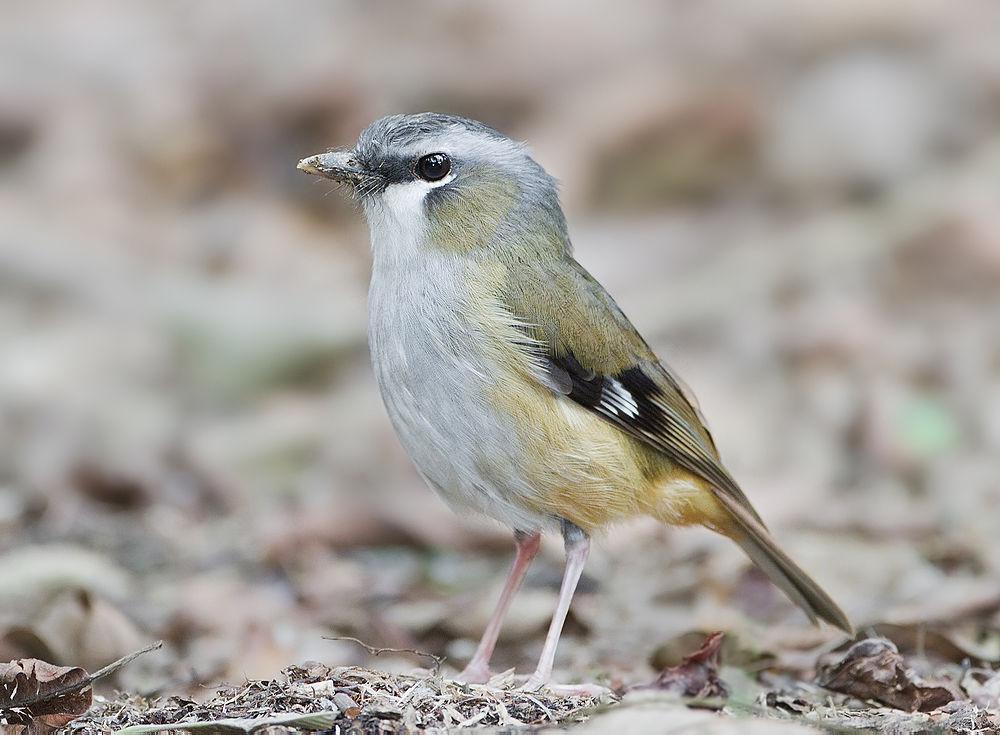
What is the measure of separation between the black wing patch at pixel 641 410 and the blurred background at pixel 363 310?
0.45 m

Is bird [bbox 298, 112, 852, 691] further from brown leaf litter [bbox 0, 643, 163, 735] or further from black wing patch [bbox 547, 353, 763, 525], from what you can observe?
brown leaf litter [bbox 0, 643, 163, 735]

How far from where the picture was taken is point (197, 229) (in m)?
10.8

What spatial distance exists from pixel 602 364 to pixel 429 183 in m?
0.87

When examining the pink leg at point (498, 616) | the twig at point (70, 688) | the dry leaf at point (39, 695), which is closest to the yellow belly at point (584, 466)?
the pink leg at point (498, 616)

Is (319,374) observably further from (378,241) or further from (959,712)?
(959,712)

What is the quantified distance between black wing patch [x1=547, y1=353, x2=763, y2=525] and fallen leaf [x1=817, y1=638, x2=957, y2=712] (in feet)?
2.20

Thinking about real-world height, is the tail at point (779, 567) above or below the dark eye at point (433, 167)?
below

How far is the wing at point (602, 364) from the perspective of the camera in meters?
4.77

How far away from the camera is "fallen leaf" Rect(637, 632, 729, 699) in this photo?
452cm

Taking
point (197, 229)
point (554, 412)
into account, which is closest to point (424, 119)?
point (554, 412)

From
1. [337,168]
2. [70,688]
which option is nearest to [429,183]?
[337,168]

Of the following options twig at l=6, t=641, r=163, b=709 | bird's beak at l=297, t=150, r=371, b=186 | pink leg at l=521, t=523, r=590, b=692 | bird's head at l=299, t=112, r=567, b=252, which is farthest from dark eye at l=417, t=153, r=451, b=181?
twig at l=6, t=641, r=163, b=709

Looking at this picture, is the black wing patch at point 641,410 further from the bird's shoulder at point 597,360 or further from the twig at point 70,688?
the twig at point 70,688

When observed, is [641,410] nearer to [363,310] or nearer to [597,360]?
[597,360]
